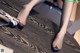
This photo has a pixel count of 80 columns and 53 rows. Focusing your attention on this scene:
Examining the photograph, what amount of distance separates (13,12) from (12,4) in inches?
4.4

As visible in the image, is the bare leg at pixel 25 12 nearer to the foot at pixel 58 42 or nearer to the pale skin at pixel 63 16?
the pale skin at pixel 63 16

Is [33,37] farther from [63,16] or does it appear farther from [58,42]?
[63,16]

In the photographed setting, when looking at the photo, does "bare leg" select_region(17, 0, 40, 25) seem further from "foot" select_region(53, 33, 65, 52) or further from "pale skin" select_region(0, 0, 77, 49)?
"foot" select_region(53, 33, 65, 52)

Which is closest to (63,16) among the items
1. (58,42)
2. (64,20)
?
(64,20)

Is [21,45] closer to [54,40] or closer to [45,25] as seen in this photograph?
[54,40]

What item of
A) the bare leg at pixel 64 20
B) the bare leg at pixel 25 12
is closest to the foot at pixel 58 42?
the bare leg at pixel 64 20

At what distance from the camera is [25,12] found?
119 cm

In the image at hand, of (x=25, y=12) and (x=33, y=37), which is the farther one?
(x=25, y=12)

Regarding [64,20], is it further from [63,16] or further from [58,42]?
[58,42]

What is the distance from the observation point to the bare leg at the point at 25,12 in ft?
3.71

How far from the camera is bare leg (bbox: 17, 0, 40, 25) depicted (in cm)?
113

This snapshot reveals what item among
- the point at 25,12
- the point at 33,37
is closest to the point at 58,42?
the point at 33,37

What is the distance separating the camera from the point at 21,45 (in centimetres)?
93

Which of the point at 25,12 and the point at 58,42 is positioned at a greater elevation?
the point at 25,12
